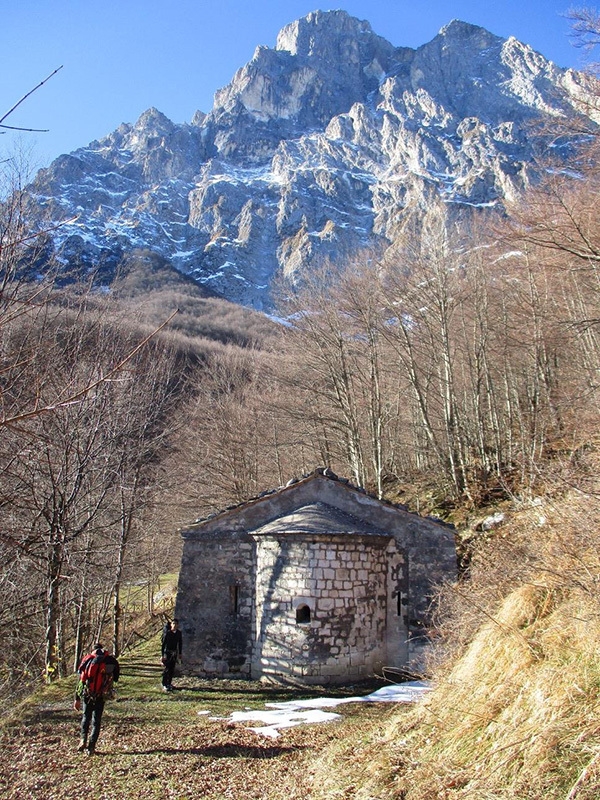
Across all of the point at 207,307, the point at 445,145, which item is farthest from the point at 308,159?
the point at 207,307

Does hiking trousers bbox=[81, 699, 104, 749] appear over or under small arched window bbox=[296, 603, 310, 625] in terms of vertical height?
under

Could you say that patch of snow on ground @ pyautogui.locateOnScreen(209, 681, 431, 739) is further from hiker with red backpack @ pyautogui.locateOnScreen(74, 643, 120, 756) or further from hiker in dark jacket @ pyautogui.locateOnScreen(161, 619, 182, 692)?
hiker with red backpack @ pyautogui.locateOnScreen(74, 643, 120, 756)

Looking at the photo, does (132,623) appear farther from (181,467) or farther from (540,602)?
(540,602)

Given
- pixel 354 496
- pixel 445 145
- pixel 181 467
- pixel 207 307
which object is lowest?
pixel 354 496

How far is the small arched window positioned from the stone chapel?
19 mm

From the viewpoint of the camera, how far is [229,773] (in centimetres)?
624

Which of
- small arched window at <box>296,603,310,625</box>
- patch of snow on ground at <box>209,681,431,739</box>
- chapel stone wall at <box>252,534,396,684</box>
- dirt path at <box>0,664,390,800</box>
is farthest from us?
small arched window at <box>296,603,310,625</box>

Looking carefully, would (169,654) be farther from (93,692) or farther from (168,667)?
(93,692)

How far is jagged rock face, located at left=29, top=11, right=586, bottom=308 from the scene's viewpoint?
104 meters

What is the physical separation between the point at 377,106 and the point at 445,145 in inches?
1212

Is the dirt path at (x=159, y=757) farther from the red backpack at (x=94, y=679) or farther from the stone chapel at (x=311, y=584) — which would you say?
the stone chapel at (x=311, y=584)

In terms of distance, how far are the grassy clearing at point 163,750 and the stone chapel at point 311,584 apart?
1.04m

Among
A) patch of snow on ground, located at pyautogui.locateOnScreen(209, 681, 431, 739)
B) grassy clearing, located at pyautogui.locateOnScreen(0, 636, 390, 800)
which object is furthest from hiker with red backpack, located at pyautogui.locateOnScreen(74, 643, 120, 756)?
patch of snow on ground, located at pyautogui.locateOnScreen(209, 681, 431, 739)

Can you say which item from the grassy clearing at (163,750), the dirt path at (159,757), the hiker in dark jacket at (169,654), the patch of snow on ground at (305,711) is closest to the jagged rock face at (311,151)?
the hiker in dark jacket at (169,654)
